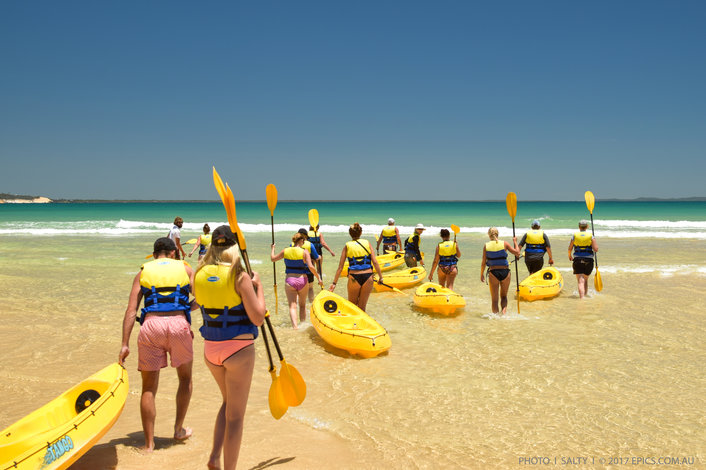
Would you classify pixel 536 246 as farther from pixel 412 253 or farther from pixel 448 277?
pixel 412 253

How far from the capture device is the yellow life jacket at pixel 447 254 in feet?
35.0

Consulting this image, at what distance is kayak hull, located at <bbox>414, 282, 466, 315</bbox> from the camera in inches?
374

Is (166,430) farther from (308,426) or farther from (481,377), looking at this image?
(481,377)

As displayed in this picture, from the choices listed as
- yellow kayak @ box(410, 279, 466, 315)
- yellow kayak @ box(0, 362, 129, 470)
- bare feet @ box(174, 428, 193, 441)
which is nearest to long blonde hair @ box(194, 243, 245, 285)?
yellow kayak @ box(0, 362, 129, 470)

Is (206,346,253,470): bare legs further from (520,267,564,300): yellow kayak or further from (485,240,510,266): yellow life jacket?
(520,267,564,300): yellow kayak

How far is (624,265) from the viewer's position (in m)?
16.9

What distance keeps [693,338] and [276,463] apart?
7273mm

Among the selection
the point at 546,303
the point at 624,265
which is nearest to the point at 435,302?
the point at 546,303

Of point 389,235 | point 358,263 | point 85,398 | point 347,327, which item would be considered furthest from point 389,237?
point 85,398

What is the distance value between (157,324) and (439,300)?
254 inches

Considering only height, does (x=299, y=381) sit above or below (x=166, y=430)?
above

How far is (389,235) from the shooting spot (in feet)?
46.5

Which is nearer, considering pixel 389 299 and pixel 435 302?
pixel 435 302

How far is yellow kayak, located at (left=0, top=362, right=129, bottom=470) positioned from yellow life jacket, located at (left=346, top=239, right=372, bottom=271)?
4208 millimetres
